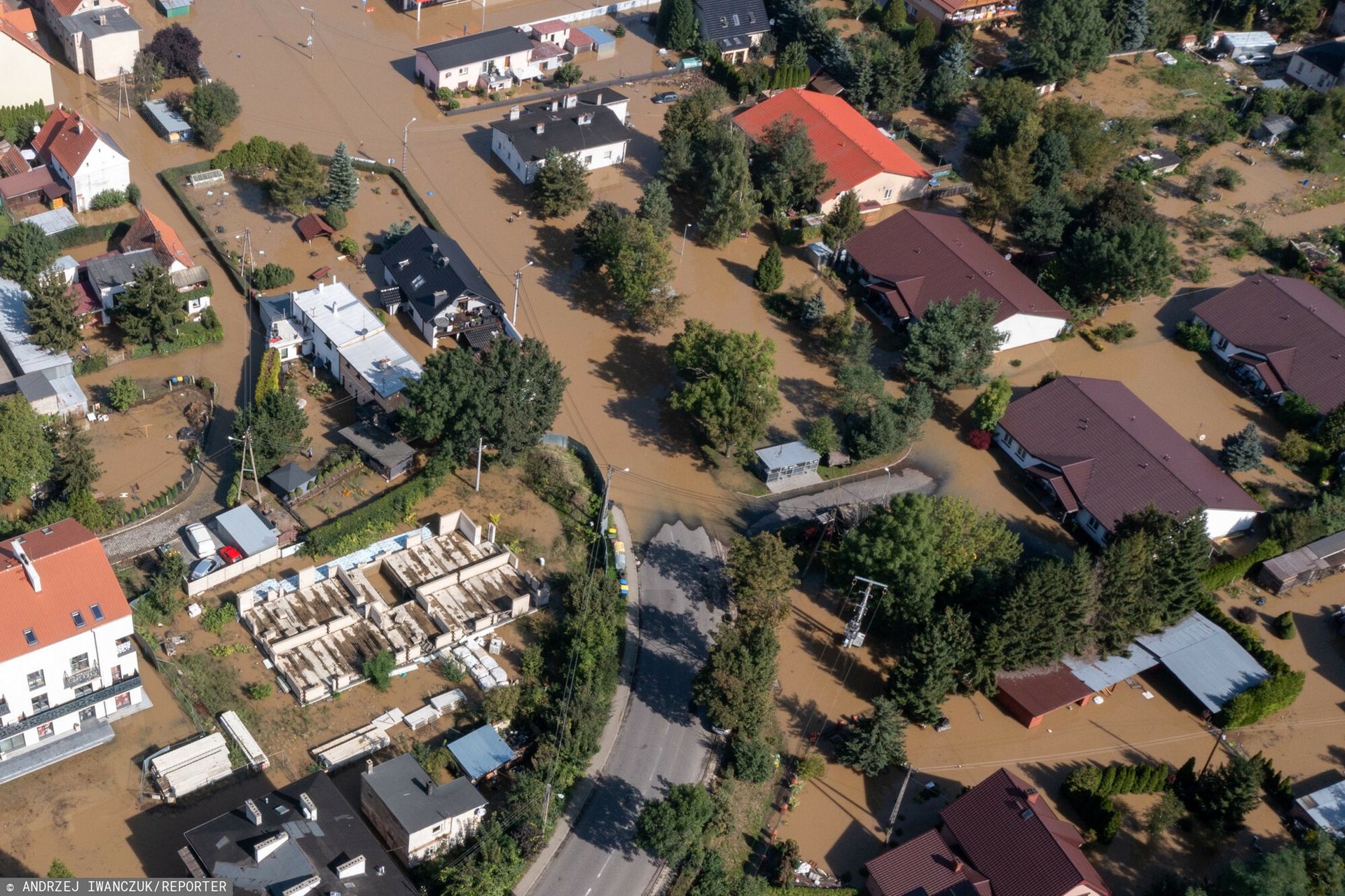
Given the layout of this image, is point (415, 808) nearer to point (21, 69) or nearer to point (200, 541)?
point (200, 541)

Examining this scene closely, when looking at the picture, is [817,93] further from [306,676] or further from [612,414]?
[306,676]

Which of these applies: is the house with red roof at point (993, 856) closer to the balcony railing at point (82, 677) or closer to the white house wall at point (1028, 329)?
the balcony railing at point (82, 677)

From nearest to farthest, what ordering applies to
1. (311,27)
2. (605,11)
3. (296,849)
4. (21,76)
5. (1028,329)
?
(296,849) → (1028,329) → (21,76) → (311,27) → (605,11)

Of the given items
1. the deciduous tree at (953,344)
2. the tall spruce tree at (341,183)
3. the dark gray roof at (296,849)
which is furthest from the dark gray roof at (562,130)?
the dark gray roof at (296,849)

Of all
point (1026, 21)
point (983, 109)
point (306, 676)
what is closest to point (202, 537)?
point (306, 676)

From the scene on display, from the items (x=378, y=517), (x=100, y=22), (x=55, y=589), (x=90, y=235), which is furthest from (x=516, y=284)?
(x=100, y=22)

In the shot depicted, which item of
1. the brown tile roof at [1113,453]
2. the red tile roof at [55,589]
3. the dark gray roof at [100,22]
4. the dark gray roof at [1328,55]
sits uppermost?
the dark gray roof at [1328,55]

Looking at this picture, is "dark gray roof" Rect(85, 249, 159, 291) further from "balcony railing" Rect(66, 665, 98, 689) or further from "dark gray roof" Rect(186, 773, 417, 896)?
"dark gray roof" Rect(186, 773, 417, 896)
